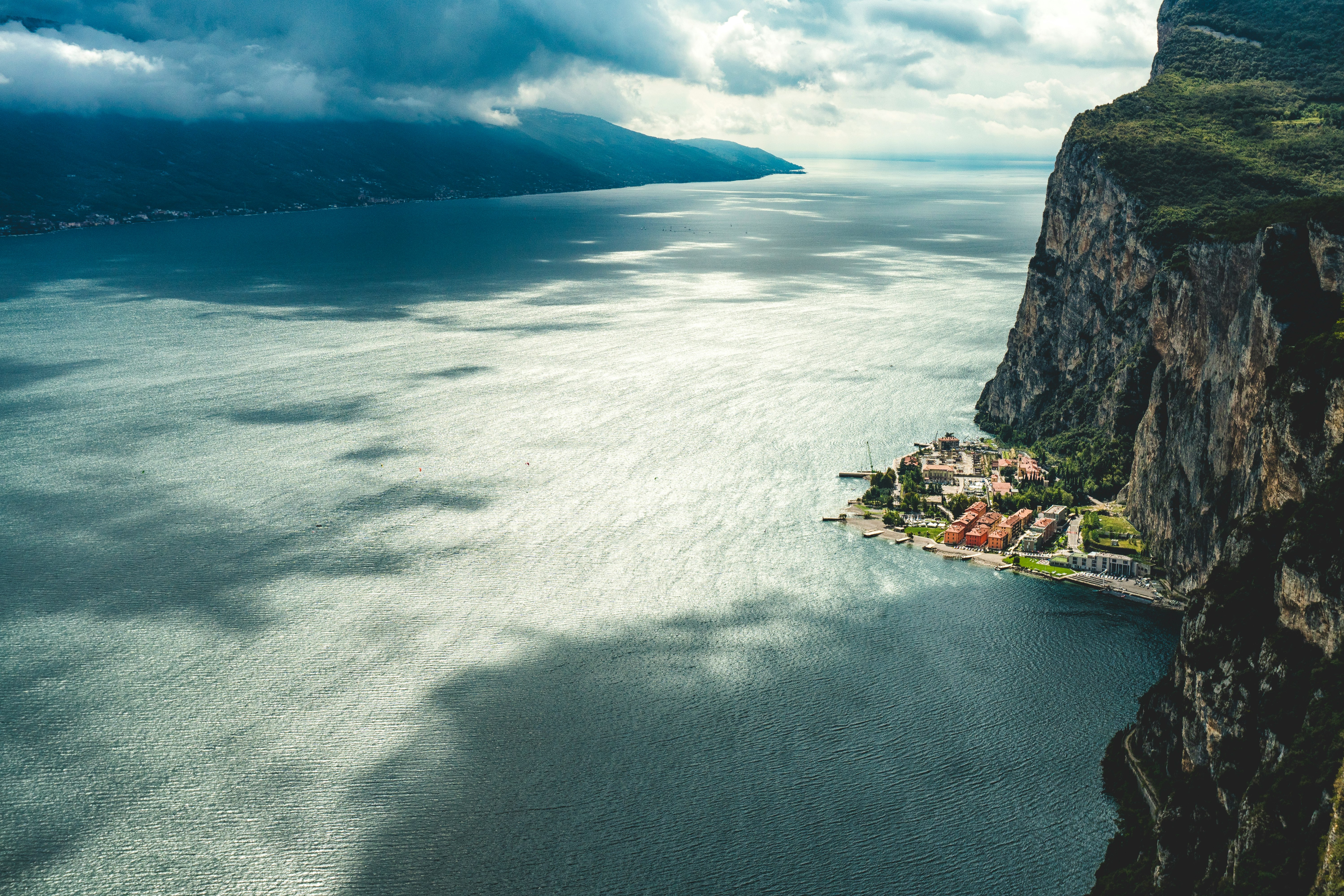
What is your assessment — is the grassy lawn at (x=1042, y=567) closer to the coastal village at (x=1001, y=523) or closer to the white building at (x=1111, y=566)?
the coastal village at (x=1001, y=523)

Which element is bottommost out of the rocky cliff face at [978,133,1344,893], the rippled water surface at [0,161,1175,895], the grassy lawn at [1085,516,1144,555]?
the rippled water surface at [0,161,1175,895]

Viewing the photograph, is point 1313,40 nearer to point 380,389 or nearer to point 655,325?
point 655,325

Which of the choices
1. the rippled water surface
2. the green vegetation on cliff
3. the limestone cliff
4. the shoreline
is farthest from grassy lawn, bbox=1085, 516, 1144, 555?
the green vegetation on cliff

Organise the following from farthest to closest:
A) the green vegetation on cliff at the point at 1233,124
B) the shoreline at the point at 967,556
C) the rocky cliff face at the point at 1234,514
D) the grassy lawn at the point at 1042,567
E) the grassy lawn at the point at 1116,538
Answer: the green vegetation on cliff at the point at 1233,124 → the grassy lawn at the point at 1116,538 → the grassy lawn at the point at 1042,567 → the shoreline at the point at 967,556 → the rocky cliff face at the point at 1234,514

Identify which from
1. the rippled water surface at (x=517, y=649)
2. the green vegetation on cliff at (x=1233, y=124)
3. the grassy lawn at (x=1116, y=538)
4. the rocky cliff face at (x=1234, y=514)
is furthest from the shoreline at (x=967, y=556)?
the green vegetation on cliff at (x=1233, y=124)

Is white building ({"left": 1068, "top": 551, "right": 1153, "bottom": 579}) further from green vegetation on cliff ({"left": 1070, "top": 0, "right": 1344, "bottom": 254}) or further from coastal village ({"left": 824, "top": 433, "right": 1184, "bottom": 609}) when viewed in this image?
green vegetation on cliff ({"left": 1070, "top": 0, "right": 1344, "bottom": 254})

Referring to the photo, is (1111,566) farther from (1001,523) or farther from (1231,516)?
(1231,516)

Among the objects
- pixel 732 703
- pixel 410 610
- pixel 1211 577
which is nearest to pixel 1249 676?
pixel 1211 577
